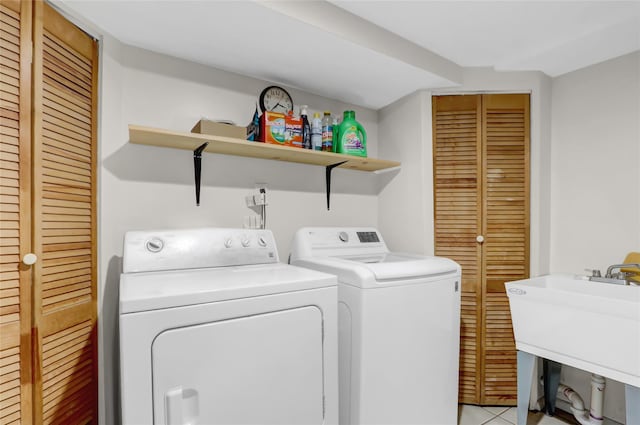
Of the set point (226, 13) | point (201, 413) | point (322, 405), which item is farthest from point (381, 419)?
point (226, 13)

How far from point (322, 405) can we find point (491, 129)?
6.59 feet

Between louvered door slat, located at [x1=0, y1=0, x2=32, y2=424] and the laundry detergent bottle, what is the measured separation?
4.92 feet

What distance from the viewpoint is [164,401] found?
39.1 inches

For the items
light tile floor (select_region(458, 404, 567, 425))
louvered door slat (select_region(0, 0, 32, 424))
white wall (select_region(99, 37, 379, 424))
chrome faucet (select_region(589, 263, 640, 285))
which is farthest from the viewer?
light tile floor (select_region(458, 404, 567, 425))

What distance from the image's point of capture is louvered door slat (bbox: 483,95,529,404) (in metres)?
2.19

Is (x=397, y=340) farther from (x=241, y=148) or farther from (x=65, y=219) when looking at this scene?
(x=65, y=219)

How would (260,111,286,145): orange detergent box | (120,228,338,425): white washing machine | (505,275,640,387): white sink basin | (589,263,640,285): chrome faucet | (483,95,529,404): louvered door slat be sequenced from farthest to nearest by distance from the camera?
1. (483,95,529,404): louvered door slat
2. (260,111,286,145): orange detergent box
3. (589,263,640,285): chrome faucet
4. (505,275,640,387): white sink basin
5. (120,228,338,425): white washing machine

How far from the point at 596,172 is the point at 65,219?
9.60 feet

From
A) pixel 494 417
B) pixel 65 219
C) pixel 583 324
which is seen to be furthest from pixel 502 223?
pixel 65 219

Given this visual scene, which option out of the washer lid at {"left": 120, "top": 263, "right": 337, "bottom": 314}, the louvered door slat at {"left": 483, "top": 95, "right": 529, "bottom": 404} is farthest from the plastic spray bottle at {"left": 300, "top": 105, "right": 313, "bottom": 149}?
the louvered door slat at {"left": 483, "top": 95, "right": 529, "bottom": 404}

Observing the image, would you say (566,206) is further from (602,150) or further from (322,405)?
(322,405)

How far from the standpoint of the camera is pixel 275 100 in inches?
80.4

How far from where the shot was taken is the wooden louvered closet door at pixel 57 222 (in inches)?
46.0

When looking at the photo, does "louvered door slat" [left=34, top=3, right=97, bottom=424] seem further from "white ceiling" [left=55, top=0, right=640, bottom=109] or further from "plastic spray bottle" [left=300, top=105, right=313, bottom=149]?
"plastic spray bottle" [left=300, top=105, right=313, bottom=149]
